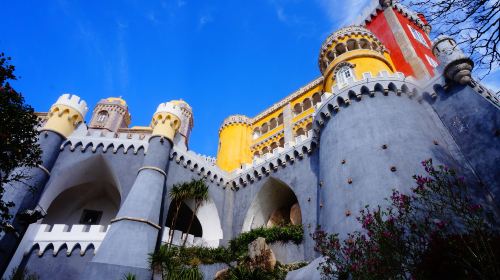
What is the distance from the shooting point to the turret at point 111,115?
145ft

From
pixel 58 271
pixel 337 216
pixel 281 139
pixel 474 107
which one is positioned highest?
pixel 281 139

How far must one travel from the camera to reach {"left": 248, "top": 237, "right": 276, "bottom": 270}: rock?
17.2 meters

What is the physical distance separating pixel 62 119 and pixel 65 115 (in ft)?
1.16

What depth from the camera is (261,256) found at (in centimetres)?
1745

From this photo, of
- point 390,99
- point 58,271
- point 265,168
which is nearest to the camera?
point 58,271

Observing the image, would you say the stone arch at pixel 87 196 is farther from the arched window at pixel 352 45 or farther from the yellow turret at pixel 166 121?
the arched window at pixel 352 45

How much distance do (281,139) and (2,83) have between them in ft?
85.9

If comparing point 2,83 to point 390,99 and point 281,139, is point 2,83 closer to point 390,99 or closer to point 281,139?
point 390,99

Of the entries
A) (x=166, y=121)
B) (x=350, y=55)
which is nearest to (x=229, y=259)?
(x=166, y=121)

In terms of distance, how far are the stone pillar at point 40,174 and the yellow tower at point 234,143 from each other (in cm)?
1521

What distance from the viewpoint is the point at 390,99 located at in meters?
18.8

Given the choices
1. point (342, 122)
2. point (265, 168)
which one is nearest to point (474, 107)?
point (342, 122)

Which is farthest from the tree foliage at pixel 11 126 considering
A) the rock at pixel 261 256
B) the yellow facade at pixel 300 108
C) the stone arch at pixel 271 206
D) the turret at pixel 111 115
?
the turret at pixel 111 115

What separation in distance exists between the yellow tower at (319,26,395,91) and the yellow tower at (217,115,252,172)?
1218 centimetres
